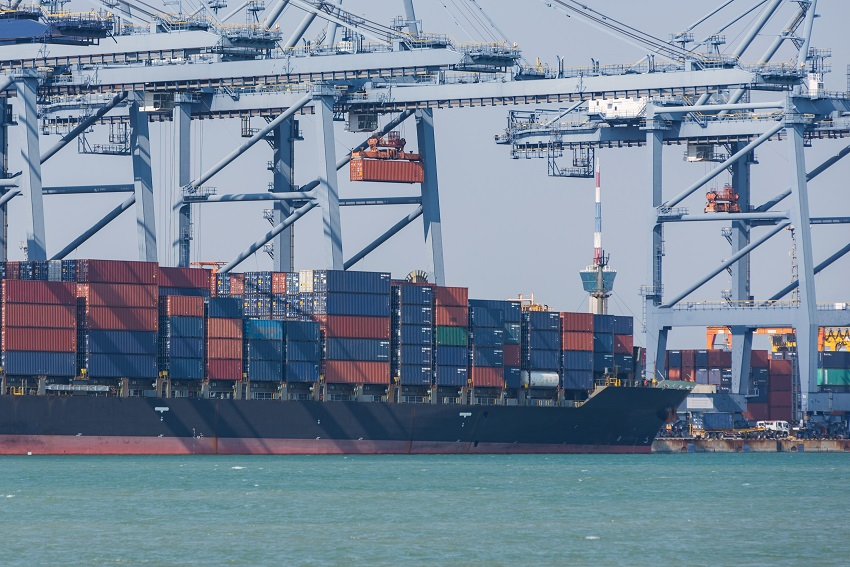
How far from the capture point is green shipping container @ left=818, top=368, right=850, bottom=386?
10675 cm

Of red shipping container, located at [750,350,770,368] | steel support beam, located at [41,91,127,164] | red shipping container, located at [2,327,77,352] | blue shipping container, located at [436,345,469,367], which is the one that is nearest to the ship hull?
blue shipping container, located at [436,345,469,367]

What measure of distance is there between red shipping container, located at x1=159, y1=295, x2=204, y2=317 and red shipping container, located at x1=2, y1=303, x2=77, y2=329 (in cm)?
418

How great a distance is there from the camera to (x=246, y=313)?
80.4 meters

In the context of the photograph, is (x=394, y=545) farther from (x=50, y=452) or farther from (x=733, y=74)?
(x=733, y=74)

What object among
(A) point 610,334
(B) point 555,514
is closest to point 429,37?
(A) point 610,334

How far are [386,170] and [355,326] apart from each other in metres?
7.79

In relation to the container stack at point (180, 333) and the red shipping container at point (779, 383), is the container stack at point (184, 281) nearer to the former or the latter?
the container stack at point (180, 333)

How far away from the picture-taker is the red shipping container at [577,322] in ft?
284

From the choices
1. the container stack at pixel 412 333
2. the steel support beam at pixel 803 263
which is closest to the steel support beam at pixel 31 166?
the container stack at pixel 412 333

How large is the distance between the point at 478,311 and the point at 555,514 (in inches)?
1185

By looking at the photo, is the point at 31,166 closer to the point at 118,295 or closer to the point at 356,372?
the point at 118,295

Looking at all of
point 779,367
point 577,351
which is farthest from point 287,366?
point 779,367

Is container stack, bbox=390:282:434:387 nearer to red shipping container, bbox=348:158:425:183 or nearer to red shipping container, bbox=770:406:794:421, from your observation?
red shipping container, bbox=348:158:425:183

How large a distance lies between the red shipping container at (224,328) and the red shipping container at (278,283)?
153 inches
